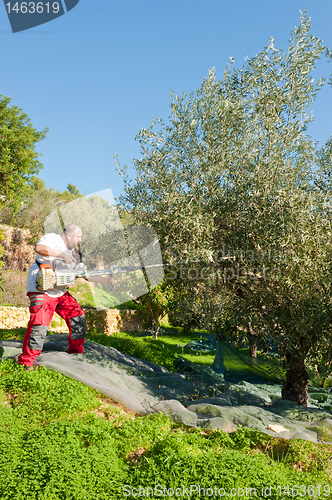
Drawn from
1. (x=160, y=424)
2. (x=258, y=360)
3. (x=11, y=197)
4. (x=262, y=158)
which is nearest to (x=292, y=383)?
(x=258, y=360)

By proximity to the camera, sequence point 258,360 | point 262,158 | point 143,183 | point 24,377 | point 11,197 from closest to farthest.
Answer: point 24,377
point 262,158
point 143,183
point 258,360
point 11,197

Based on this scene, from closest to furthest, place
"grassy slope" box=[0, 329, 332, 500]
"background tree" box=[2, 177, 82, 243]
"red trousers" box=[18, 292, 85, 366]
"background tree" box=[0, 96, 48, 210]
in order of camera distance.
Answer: "grassy slope" box=[0, 329, 332, 500], "red trousers" box=[18, 292, 85, 366], "background tree" box=[0, 96, 48, 210], "background tree" box=[2, 177, 82, 243]

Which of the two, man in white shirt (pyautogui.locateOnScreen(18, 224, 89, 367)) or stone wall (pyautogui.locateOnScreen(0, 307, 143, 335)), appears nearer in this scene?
man in white shirt (pyautogui.locateOnScreen(18, 224, 89, 367))

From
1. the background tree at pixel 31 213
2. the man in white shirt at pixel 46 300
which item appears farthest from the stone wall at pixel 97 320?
the background tree at pixel 31 213

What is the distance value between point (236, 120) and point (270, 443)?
5714 mm

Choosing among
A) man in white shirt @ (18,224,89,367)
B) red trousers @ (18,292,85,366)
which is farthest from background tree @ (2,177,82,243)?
red trousers @ (18,292,85,366)

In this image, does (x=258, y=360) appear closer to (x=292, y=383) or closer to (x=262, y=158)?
(x=292, y=383)

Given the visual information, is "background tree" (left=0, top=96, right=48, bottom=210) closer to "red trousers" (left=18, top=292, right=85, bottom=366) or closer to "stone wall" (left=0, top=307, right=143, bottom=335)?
"stone wall" (left=0, top=307, right=143, bottom=335)

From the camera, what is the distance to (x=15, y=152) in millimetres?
23203

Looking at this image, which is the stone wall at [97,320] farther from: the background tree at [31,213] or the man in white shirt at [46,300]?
the background tree at [31,213]

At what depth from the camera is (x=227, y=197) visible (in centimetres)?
657

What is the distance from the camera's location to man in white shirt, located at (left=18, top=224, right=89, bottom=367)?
564cm

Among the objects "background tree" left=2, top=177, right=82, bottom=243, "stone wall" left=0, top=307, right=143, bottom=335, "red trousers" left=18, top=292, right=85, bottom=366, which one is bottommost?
"stone wall" left=0, top=307, right=143, bottom=335

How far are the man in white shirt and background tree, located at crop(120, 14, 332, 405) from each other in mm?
1892
